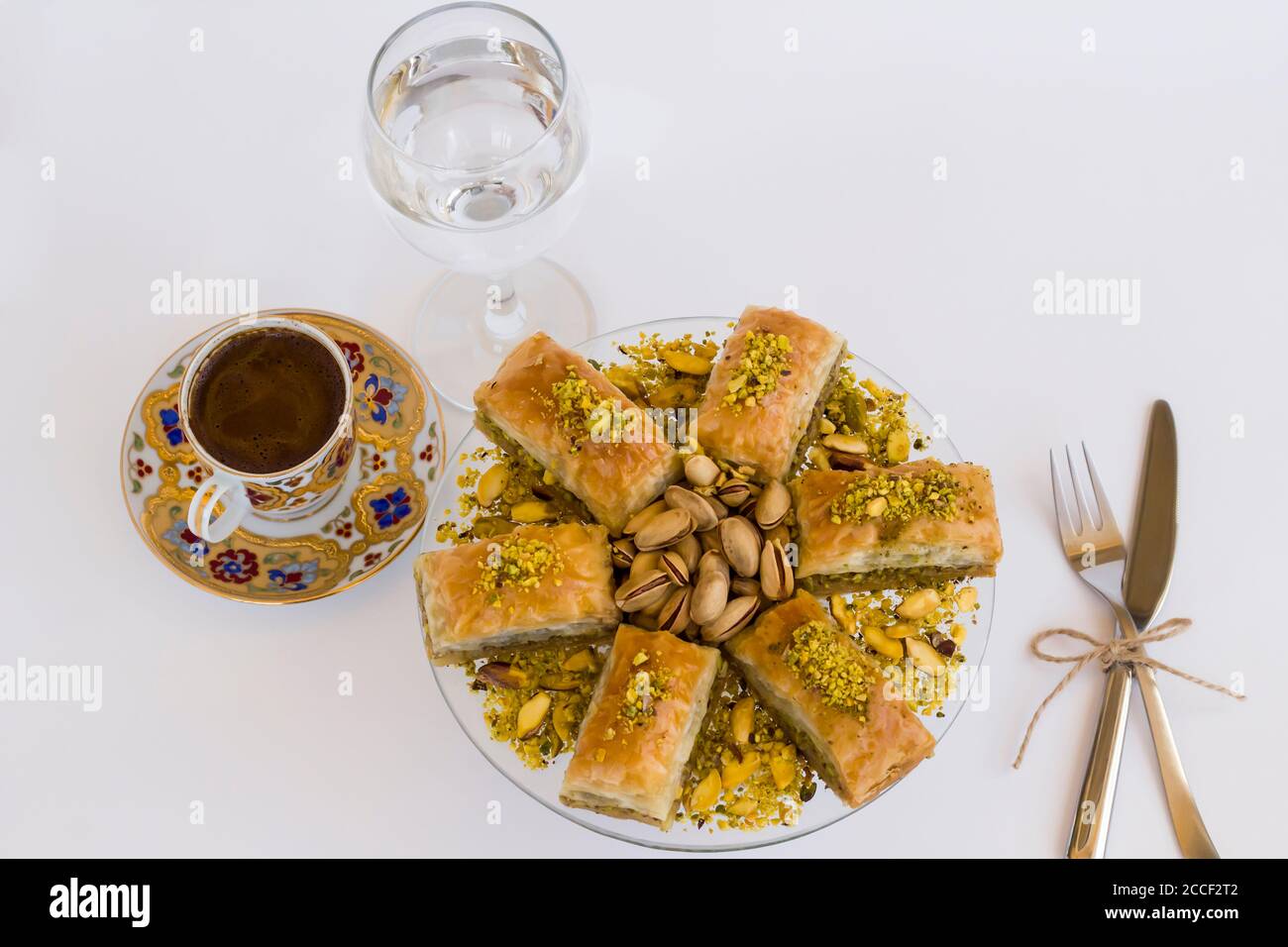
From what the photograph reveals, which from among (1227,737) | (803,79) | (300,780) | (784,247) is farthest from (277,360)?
(1227,737)

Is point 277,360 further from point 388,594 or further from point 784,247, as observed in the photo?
point 784,247

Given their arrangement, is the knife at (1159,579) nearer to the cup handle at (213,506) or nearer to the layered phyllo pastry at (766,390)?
the layered phyllo pastry at (766,390)
